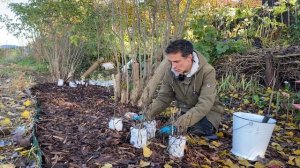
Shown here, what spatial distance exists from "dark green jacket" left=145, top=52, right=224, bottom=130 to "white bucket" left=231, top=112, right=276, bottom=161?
31 centimetres

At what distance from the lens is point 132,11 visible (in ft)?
13.9

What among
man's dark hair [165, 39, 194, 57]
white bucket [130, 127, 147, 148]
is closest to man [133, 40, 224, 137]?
man's dark hair [165, 39, 194, 57]

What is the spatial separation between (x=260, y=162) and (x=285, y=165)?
21 centimetres

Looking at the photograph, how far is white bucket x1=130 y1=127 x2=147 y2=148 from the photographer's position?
7.93 feet

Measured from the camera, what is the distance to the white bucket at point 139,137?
7.93 feet

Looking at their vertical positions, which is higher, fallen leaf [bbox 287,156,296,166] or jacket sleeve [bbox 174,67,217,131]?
jacket sleeve [bbox 174,67,217,131]

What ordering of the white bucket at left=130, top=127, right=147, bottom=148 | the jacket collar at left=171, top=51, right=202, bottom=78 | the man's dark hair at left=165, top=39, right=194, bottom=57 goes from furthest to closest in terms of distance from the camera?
1. the jacket collar at left=171, top=51, right=202, bottom=78
2. the man's dark hair at left=165, top=39, right=194, bottom=57
3. the white bucket at left=130, top=127, right=147, bottom=148

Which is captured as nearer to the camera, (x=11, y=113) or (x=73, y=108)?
(x=11, y=113)

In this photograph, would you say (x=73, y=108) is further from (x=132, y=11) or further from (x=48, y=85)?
(x=48, y=85)

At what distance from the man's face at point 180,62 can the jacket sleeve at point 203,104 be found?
0.64 feet

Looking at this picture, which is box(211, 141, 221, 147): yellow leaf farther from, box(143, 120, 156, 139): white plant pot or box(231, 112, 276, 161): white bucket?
box(143, 120, 156, 139): white plant pot

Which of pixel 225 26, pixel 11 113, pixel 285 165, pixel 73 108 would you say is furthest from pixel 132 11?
pixel 225 26

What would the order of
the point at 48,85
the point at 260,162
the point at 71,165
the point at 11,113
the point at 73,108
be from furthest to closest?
the point at 48,85 → the point at 73,108 → the point at 11,113 → the point at 260,162 → the point at 71,165

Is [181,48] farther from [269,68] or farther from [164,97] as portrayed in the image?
[269,68]
